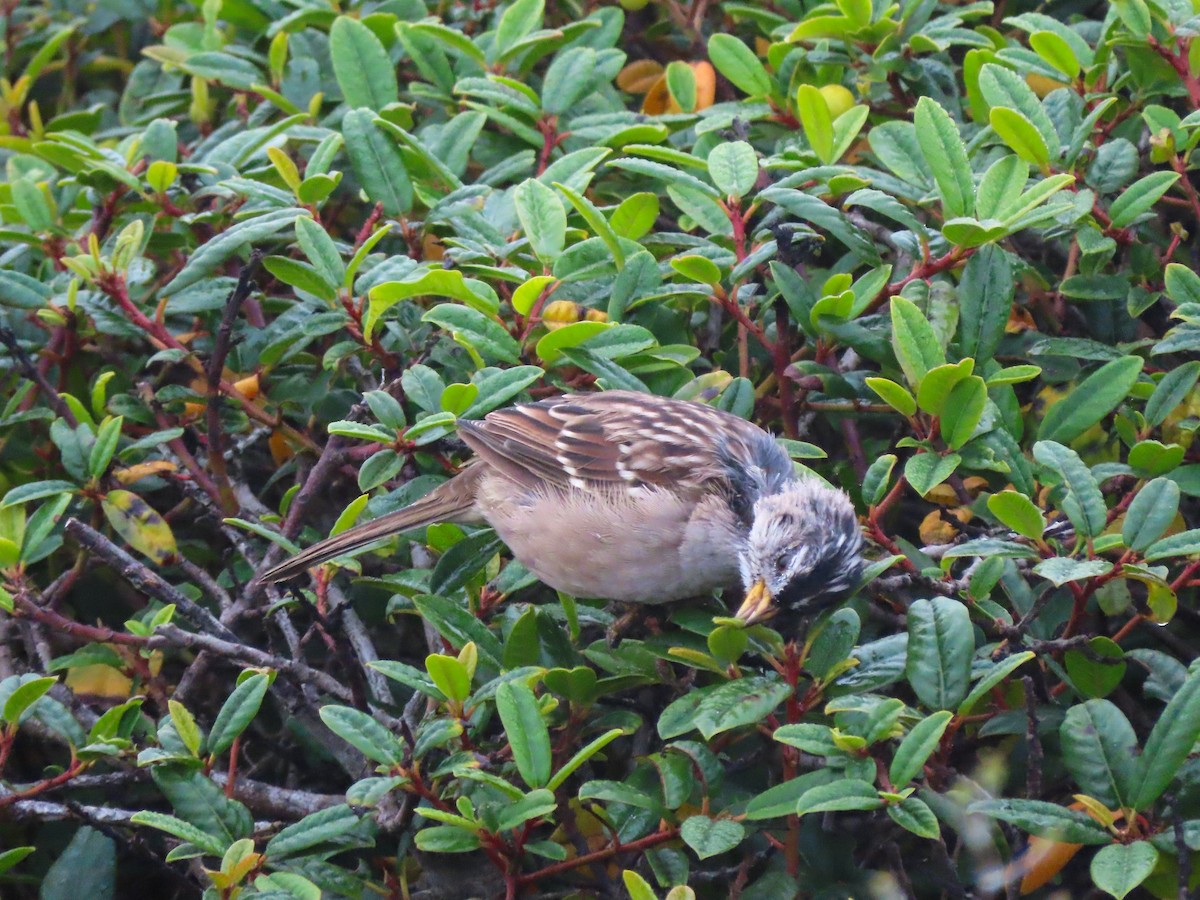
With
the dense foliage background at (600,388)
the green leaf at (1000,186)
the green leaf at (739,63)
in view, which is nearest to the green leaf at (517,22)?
the dense foliage background at (600,388)

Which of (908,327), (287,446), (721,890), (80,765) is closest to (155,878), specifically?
(80,765)

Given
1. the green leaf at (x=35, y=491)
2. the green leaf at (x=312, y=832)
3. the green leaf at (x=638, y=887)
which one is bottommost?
the green leaf at (x=312, y=832)

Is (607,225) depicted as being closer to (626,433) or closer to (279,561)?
(626,433)

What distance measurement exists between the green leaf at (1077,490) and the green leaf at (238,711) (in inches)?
63.9

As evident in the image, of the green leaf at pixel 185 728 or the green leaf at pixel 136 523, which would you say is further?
the green leaf at pixel 136 523

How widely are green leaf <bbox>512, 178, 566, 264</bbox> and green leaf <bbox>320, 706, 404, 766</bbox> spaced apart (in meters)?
1.23

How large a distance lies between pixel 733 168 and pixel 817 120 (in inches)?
10.9

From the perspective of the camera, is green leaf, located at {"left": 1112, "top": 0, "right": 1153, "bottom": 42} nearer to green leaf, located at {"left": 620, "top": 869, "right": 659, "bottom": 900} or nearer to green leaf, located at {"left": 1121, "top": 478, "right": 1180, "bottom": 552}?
green leaf, located at {"left": 1121, "top": 478, "right": 1180, "bottom": 552}

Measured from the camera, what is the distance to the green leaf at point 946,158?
2.80 m

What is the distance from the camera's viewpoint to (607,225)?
118 inches

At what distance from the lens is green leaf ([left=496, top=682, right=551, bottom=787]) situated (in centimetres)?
231

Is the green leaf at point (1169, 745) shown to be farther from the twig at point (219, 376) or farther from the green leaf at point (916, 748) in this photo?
the twig at point (219, 376)

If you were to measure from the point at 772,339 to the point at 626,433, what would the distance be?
0.47m

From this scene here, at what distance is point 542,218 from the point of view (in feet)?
10.1
